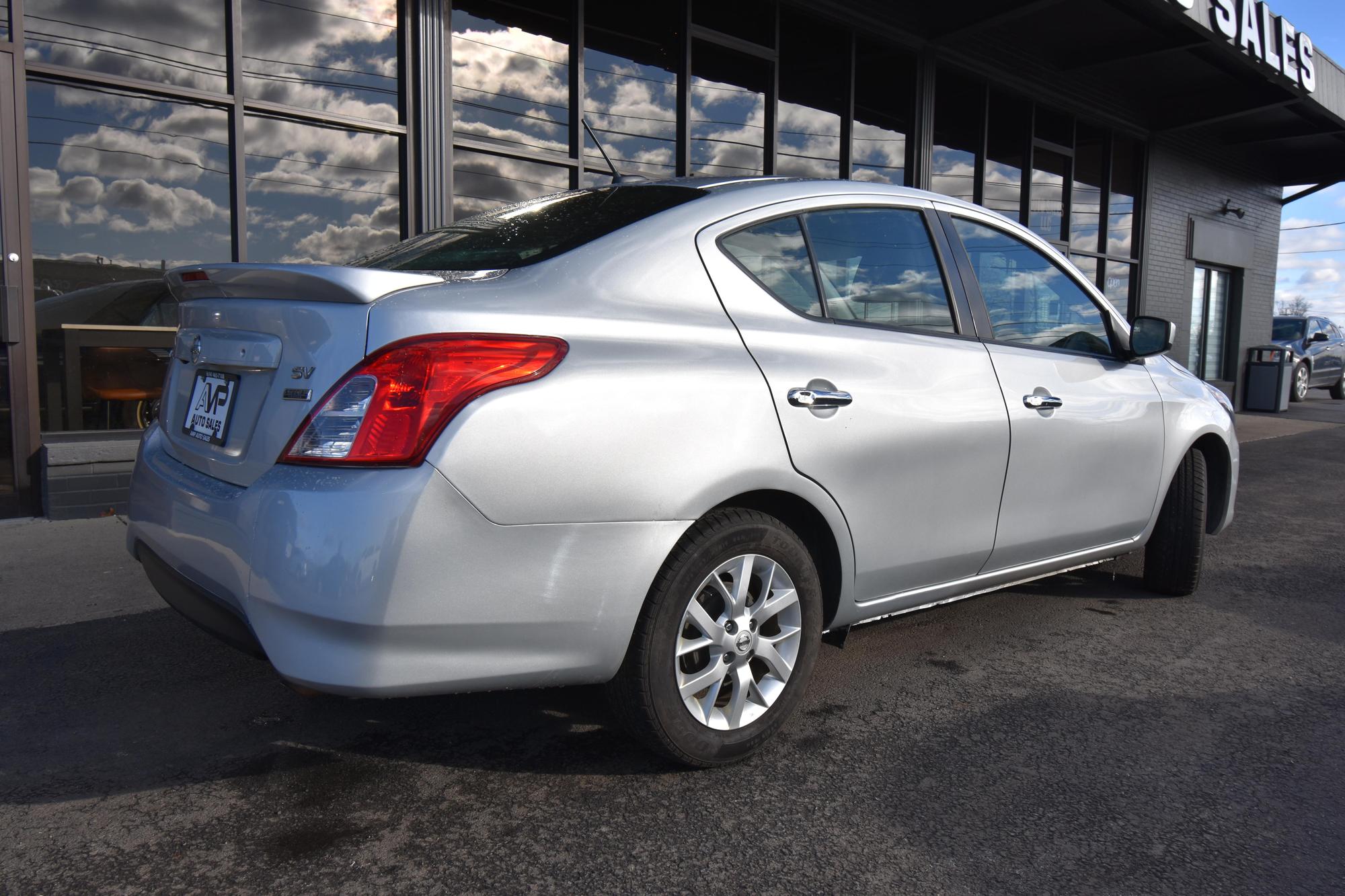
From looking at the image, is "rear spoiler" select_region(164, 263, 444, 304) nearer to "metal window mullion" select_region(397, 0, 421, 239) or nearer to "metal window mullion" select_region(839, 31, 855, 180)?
"metal window mullion" select_region(397, 0, 421, 239)

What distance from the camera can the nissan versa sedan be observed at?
2.09m

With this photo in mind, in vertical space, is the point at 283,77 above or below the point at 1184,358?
above

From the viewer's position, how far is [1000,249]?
3572 millimetres

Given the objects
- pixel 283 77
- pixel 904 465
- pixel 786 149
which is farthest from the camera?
pixel 786 149

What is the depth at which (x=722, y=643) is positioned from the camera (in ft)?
8.26

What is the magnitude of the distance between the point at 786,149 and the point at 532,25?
3.05 metres

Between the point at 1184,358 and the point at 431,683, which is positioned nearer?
the point at 431,683

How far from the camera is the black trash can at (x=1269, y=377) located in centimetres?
1730

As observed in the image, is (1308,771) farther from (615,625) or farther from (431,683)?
(431,683)

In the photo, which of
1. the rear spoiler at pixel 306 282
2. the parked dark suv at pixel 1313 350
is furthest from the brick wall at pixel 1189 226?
the rear spoiler at pixel 306 282

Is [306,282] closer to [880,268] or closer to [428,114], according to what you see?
[880,268]

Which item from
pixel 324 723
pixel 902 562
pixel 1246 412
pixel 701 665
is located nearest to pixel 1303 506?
pixel 902 562

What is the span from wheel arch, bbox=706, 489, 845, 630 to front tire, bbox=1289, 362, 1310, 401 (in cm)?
2095

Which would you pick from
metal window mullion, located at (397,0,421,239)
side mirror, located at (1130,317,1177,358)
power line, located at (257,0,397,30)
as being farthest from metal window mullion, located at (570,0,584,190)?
side mirror, located at (1130,317,1177,358)
